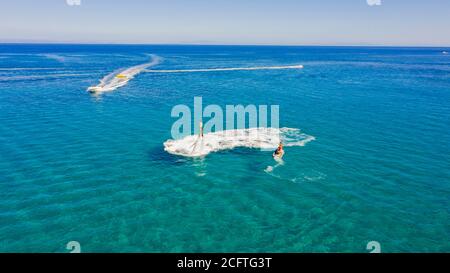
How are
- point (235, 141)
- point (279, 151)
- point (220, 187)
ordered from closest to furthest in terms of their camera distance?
point (220, 187)
point (279, 151)
point (235, 141)

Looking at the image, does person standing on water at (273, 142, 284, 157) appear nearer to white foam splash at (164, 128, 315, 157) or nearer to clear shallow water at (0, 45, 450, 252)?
clear shallow water at (0, 45, 450, 252)

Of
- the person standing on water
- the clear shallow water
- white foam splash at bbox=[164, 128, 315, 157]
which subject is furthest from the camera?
white foam splash at bbox=[164, 128, 315, 157]

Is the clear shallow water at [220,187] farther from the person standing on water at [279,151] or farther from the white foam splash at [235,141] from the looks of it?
the white foam splash at [235,141]

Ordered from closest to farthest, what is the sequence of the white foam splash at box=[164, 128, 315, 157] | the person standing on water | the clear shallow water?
the clear shallow water, the person standing on water, the white foam splash at box=[164, 128, 315, 157]

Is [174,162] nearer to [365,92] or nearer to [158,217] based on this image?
[158,217]

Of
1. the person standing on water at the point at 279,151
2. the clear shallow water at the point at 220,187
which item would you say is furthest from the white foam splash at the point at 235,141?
the person standing on water at the point at 279,151

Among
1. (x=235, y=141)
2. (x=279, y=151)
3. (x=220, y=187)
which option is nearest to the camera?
(x=220, y=187)

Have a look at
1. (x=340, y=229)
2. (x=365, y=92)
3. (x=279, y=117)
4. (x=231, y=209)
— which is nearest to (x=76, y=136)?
(x=231, y=209)

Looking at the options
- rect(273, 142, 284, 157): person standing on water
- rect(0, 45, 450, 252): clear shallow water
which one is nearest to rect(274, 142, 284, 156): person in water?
rect(273, 142, 284, 157): person standing on water

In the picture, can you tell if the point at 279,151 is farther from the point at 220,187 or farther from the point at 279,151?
the point at 220,187

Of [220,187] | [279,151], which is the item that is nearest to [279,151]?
[279,151]
